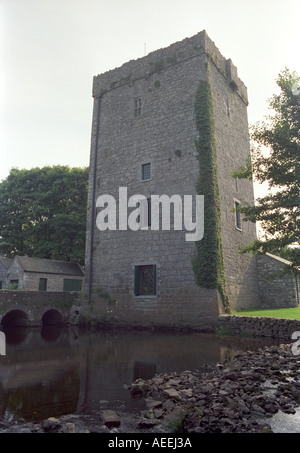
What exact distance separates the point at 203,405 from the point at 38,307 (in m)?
15.6

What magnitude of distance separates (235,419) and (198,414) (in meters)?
0.46

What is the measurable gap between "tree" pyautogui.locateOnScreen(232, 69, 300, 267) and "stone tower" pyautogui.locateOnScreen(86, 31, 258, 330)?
170 inches

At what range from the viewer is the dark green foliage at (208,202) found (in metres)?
14.3

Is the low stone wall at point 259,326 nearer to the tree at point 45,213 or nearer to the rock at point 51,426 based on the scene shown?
the rock at point 51,426

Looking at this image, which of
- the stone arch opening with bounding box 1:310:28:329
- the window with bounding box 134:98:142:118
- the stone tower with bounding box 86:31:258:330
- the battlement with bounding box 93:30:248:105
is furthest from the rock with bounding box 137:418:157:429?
the battlement with bounding box 93:30:248:105

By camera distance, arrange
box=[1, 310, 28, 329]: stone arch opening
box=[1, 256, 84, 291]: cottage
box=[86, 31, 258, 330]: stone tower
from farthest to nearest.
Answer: box=[1, 256, 84, 291]: cottage
box=[1, 310, 28, 329]: stone arch opening
box=[86, 31, 258, 330]: stone tower

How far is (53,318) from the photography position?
20.0 m

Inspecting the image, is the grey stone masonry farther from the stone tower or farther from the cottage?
the cottage

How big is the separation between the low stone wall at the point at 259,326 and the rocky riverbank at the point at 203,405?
15.1 ft

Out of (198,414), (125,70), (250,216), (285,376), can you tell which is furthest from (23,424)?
(125,70)

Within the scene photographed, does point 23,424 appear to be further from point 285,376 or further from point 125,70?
point 125,70

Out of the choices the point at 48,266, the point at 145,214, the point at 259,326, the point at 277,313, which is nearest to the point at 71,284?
the point at 48,266

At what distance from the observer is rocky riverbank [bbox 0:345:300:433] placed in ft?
12.5
